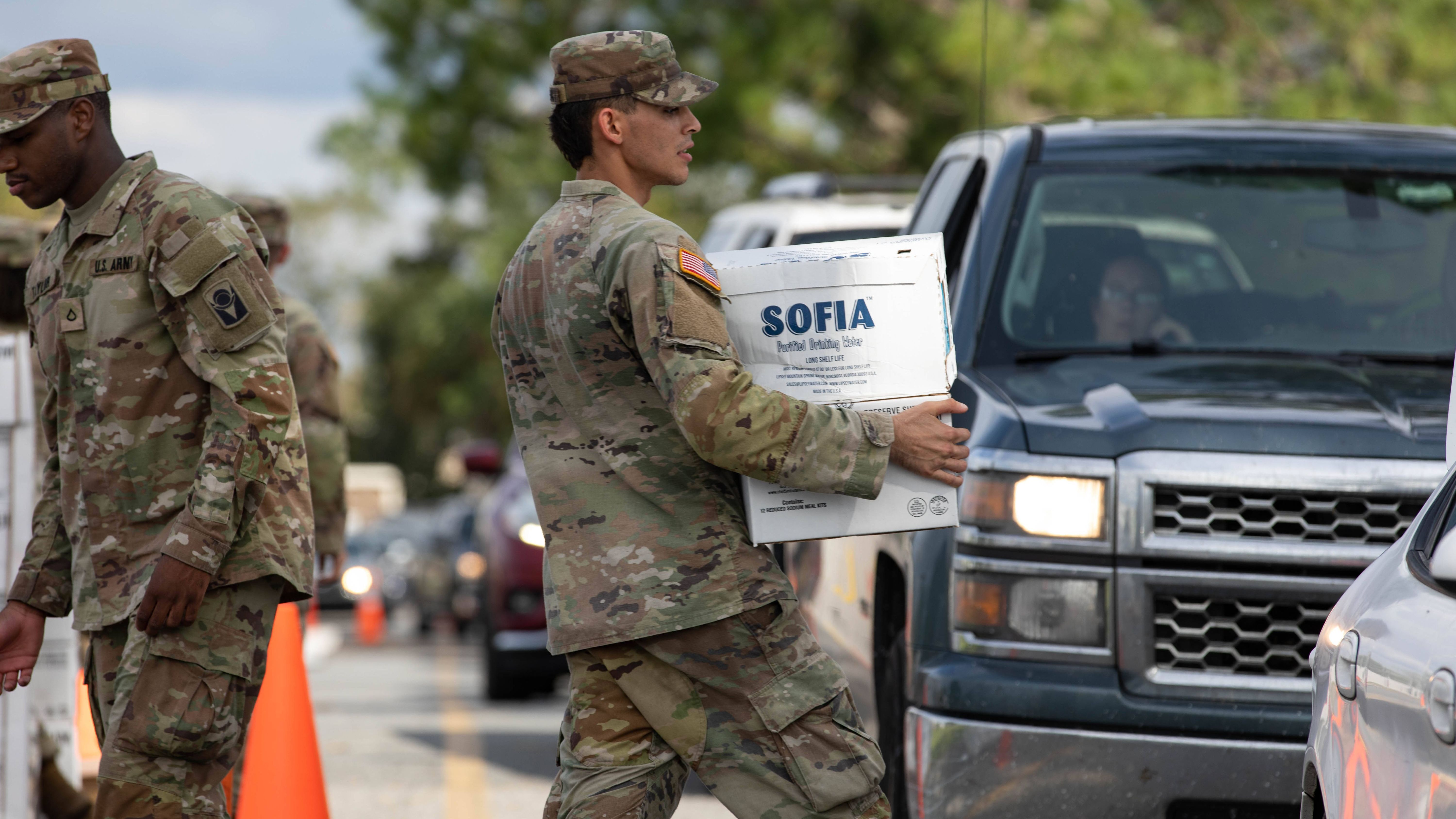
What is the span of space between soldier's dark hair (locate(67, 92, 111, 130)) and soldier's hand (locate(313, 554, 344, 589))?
2205 millimetres

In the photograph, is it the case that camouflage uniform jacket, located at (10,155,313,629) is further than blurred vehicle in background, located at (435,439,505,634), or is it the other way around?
blurred vehicle in background, located at (435,439,505,634)

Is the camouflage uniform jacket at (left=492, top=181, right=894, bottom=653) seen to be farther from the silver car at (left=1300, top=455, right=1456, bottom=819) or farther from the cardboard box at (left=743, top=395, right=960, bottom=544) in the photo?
the silver car at (left=1300, top=455, right=1456, bottom=819)

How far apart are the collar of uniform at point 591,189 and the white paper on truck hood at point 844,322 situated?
0.85 feet

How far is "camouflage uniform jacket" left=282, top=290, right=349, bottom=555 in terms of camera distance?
5891mm

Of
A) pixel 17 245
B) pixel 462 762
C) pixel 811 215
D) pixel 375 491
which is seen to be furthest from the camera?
pixel 375 491

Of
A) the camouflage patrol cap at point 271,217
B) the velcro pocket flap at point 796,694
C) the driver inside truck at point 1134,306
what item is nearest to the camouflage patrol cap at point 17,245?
the camouflage patrol cap at point 271,217

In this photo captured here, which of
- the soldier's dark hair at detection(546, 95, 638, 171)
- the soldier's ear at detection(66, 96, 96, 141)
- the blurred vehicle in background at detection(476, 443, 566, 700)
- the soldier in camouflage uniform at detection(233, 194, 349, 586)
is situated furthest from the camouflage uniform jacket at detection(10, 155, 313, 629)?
the blurred vehicle in background at detection(476, 443, 566, 700)

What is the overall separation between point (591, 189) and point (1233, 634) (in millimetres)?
1863

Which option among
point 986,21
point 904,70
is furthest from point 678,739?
point 904,70

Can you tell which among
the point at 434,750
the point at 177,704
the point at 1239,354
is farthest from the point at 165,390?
the point at 434,750

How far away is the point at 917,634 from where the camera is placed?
449cm

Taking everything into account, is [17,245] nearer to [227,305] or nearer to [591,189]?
[227,305]

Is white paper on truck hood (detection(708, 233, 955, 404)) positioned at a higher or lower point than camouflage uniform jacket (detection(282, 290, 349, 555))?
higher

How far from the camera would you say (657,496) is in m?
3.44
